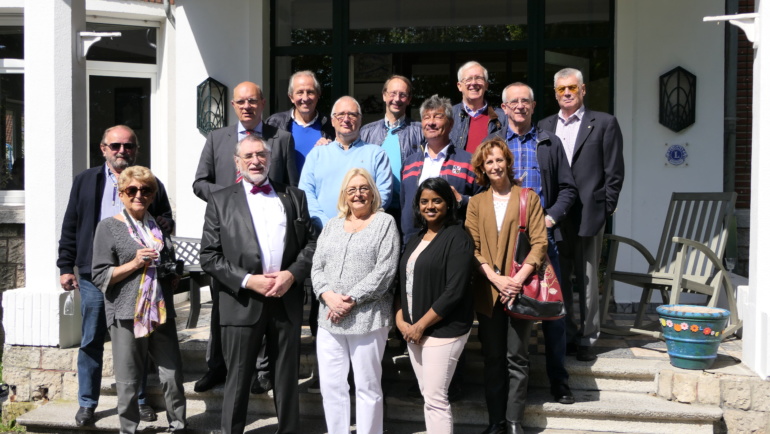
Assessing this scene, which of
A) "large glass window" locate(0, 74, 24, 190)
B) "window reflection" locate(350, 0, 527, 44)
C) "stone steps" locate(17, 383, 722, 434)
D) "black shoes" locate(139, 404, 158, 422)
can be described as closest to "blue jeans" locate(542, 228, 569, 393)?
"stone steps" locate(17, 383, 722, 434)

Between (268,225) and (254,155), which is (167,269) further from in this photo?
(254,155)

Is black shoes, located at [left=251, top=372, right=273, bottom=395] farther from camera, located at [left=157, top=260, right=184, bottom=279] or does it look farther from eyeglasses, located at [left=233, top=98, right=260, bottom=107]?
eyeglasses, located at [left=233, top=98, right=260, bottom=107]

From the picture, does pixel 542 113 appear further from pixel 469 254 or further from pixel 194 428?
pixel 194 428

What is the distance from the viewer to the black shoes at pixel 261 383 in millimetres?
5027

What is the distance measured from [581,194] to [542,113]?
2714mm

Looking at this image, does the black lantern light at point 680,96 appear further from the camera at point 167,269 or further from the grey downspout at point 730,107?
the camera at point 167,269

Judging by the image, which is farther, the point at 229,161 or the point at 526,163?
the point at 229,161

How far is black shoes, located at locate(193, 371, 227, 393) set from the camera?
16.8 ft

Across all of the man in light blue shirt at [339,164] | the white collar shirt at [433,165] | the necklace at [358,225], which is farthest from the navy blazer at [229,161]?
the white collar shirt at [433,165]

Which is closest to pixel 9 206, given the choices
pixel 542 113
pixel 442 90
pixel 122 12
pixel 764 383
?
pixel 122 12

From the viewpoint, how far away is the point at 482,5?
800 cm

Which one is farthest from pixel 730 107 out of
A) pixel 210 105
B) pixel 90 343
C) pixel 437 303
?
pixel 90 343

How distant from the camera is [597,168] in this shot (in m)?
5.18

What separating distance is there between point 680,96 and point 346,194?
3983mm
